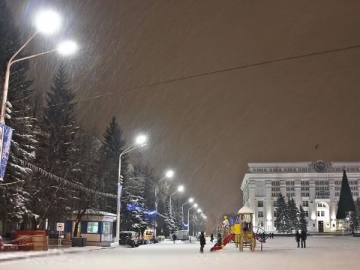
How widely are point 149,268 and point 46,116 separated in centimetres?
3729

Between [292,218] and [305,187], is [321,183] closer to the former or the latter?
[305,187]

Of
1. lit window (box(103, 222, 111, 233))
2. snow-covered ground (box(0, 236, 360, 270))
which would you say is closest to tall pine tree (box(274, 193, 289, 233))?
lit window (box(103, 222, 111, 233))

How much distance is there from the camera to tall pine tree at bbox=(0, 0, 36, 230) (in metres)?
36.5

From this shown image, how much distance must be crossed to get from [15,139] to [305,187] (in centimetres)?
14603

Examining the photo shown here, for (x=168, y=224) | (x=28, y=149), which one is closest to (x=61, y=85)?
(x=28, y=149)

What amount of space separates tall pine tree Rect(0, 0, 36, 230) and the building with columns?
13673 centimetres

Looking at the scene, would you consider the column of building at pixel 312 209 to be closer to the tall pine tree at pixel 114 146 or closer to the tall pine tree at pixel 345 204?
the tall pine tree at pixel 345 204

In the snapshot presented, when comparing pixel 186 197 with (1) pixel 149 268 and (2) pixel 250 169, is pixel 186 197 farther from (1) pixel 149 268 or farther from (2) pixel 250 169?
(1) pixel 149 268

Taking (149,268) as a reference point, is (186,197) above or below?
above

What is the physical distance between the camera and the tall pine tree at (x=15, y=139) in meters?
36.5

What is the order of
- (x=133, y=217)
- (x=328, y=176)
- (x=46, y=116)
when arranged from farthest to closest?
1. (x=328, y=176)
2. (x=133, y=217)
3. (x=46, y=116)

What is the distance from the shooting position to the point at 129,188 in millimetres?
75562

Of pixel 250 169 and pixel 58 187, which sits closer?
pixel 58 187

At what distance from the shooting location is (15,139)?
37.7 meters
